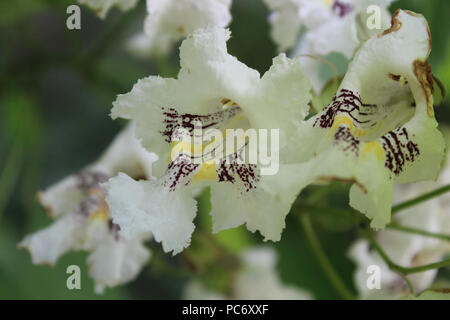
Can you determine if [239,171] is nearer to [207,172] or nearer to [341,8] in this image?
[207,172]

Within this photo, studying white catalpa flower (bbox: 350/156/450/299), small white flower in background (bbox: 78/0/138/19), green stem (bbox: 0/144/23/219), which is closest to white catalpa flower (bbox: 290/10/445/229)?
small white flower in background (bbox: 78/0/138/19)

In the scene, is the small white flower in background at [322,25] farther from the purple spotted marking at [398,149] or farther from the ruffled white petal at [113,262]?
the ruffled white petal at [113,262]

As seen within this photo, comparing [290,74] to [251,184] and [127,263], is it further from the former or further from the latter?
[127,263]

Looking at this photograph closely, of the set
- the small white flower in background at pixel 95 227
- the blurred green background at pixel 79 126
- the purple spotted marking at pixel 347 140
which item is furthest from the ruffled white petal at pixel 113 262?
the purple spotted marking at pixel 347 140

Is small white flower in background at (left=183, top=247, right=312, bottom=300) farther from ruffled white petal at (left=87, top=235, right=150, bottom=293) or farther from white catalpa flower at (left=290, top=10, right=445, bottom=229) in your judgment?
white catalpa flower at (left=290, top=10, right=445, bottom=229)
